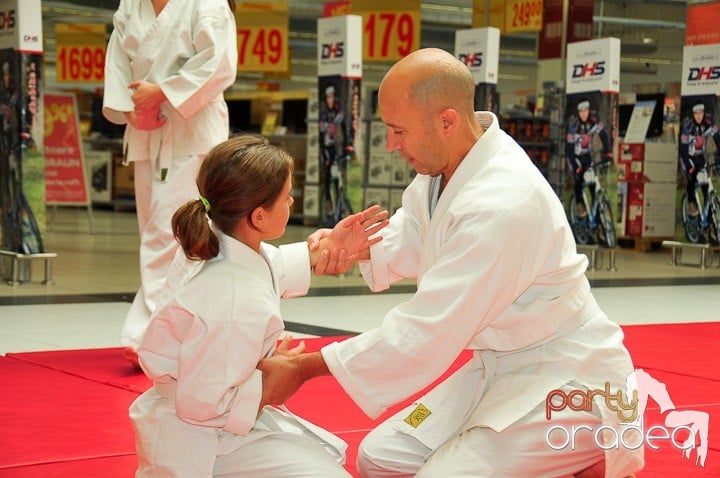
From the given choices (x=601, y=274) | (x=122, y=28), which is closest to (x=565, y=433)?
(x=122, y=28)

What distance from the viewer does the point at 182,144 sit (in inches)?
163

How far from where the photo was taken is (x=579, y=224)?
10516 millimetres

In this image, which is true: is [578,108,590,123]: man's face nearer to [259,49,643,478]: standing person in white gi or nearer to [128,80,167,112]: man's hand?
[128,80,167,112]: man's hand

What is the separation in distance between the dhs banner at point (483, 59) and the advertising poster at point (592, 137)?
0.74 m

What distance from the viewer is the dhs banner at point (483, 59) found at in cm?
998

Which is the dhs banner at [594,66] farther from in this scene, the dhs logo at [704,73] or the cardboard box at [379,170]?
the cardboard box at [379,170]

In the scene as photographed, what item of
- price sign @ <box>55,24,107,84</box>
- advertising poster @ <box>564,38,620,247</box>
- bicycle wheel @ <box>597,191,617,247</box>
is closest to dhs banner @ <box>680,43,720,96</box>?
advertising poster @ <box>564,38,620,247</box>

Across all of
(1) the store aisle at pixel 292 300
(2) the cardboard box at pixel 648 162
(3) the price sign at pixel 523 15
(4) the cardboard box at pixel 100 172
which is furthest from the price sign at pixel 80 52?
(2) the cardboard box at pixel 648 162

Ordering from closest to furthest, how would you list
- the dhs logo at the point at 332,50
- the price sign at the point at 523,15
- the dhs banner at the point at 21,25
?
the dhs banner at the point at 21,25, the dhs logo at the point at 332,50, the price sign at the point at 523,15

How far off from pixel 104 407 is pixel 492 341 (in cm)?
152

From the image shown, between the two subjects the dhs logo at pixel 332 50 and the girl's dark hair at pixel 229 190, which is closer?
the girl's dark hair at pixel 229 190

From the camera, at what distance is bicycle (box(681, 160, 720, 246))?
10375 millimetres

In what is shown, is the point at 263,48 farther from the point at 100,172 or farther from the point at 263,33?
the point at 100,172

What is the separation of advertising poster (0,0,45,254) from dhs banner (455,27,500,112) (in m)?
4.08
